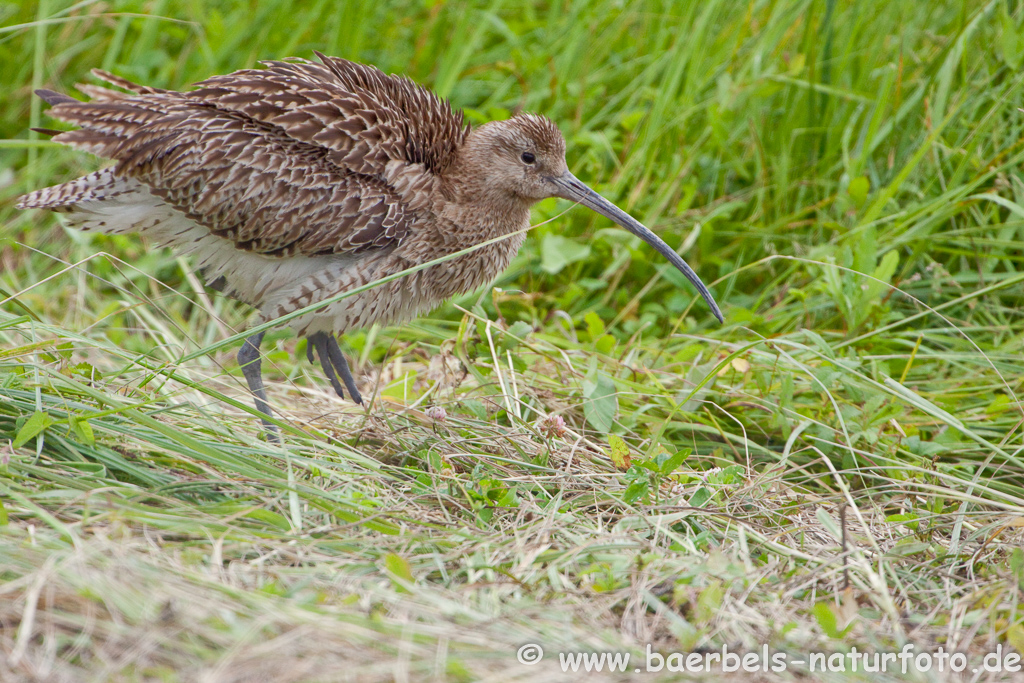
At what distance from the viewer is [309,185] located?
13.1ft

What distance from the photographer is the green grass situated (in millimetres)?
2551

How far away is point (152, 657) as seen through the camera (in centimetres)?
226

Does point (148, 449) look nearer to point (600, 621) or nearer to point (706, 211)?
point (600, 621)

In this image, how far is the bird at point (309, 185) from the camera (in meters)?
4.00

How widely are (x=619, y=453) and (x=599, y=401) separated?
44cm

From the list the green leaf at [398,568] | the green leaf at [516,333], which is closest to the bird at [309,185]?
the green leaf at [516,333]

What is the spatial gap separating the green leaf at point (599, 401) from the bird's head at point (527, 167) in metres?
0.67

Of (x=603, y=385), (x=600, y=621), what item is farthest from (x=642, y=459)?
(x=600, y=621)

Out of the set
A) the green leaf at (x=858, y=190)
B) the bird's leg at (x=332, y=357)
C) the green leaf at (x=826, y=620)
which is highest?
the green leaf at (x=858, y=190)

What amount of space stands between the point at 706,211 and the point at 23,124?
14.8ft

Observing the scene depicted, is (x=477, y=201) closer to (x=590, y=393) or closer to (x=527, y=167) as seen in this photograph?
(x=527, y=167)

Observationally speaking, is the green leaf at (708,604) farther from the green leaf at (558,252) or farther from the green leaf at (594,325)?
the green leaf at (558,252)

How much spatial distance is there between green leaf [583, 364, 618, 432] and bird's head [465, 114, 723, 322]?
2.20 ft

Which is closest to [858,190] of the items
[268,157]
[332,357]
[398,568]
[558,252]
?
[558,252]
